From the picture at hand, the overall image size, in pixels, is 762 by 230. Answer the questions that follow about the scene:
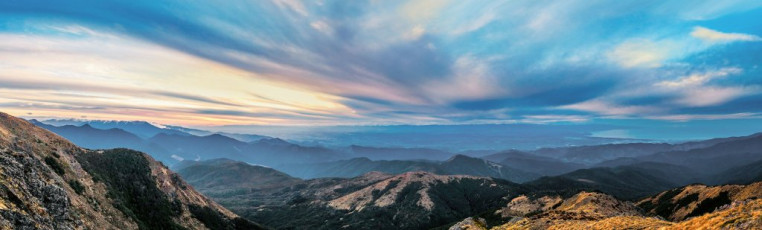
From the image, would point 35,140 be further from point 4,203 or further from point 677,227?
point 677,227

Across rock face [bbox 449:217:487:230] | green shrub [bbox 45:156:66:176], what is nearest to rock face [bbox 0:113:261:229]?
green shrub [bbox 45:156:66:176]

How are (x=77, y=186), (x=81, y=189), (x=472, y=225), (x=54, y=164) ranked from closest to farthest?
1. (x=77, y=186)
2. (x=81, y=189)
3. (x=54, y=164)
4. (x=472, y=225)

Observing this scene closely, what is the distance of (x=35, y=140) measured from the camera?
124062 mm

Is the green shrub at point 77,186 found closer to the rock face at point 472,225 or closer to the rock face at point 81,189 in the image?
the rock face at point 81,189

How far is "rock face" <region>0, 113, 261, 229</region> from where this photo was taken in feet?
214

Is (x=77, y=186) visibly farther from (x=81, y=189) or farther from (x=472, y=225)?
(x=472, y=225)

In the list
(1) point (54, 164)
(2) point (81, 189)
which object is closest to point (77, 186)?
(2) point (81, 189)

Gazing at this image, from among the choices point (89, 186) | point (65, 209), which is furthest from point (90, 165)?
point (65, 209)

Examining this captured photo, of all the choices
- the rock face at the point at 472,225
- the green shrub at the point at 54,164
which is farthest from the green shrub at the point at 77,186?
the rock face at the point at 472,225

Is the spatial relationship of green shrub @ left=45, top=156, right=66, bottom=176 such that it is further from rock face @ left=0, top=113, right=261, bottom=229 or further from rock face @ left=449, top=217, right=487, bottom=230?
rock face @ left=449, top=217, right=487, bottom=230

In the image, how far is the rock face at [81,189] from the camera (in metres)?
65.2

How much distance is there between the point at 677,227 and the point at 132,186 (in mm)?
196760

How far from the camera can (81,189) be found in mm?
105875

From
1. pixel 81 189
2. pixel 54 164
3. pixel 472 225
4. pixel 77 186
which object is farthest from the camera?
pixel 472 225
